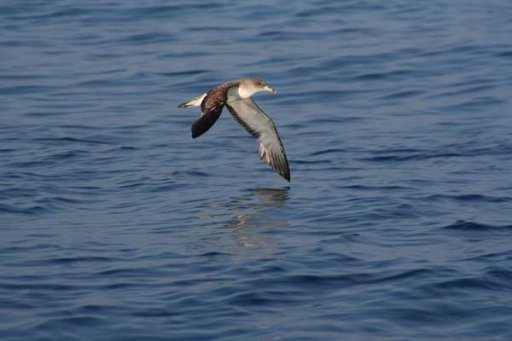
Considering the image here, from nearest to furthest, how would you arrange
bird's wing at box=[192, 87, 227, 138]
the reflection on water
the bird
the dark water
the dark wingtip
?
the dark water, the reflection on water, bird's wing at box=[192, 87, 227, 138], the bird, the dark wingtip

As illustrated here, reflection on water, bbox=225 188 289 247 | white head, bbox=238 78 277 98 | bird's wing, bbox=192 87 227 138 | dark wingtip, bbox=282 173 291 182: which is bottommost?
reflection on water, bbox=225 188 289 247

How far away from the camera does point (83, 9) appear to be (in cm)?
2564

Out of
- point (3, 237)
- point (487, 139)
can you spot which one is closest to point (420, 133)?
point (487, 139)

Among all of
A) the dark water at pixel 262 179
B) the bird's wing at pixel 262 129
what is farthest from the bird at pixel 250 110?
the dark water at pixel 262 179

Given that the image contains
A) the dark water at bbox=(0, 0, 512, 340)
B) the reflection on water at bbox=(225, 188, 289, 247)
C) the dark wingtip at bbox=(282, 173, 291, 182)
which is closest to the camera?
the dark water at bbox=(0, 0, 512, 340)

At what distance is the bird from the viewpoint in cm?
1328

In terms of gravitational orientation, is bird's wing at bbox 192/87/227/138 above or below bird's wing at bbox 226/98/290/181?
above

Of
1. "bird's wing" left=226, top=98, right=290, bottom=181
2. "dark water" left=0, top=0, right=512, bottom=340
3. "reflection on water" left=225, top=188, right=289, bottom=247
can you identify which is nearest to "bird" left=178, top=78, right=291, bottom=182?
"bird's wing" left=226, top=98, right=290, bottom=181

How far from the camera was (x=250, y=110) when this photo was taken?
14.0 meters

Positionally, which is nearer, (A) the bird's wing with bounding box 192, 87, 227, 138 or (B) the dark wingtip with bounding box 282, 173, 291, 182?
(A) the bird's wing with bounding box 192, 87, 227, 138

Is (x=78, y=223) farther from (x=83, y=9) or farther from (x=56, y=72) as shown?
(x=83, y=9)

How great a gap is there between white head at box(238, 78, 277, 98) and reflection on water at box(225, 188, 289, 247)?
3.36 ft

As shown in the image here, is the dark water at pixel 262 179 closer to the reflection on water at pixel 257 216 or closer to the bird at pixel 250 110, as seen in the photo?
the reflection on water at pixel 257 216

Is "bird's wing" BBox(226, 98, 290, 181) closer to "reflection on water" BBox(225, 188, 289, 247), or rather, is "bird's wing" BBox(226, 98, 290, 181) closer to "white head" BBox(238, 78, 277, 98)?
"white head" BBox(238, 78, 277, 98)
